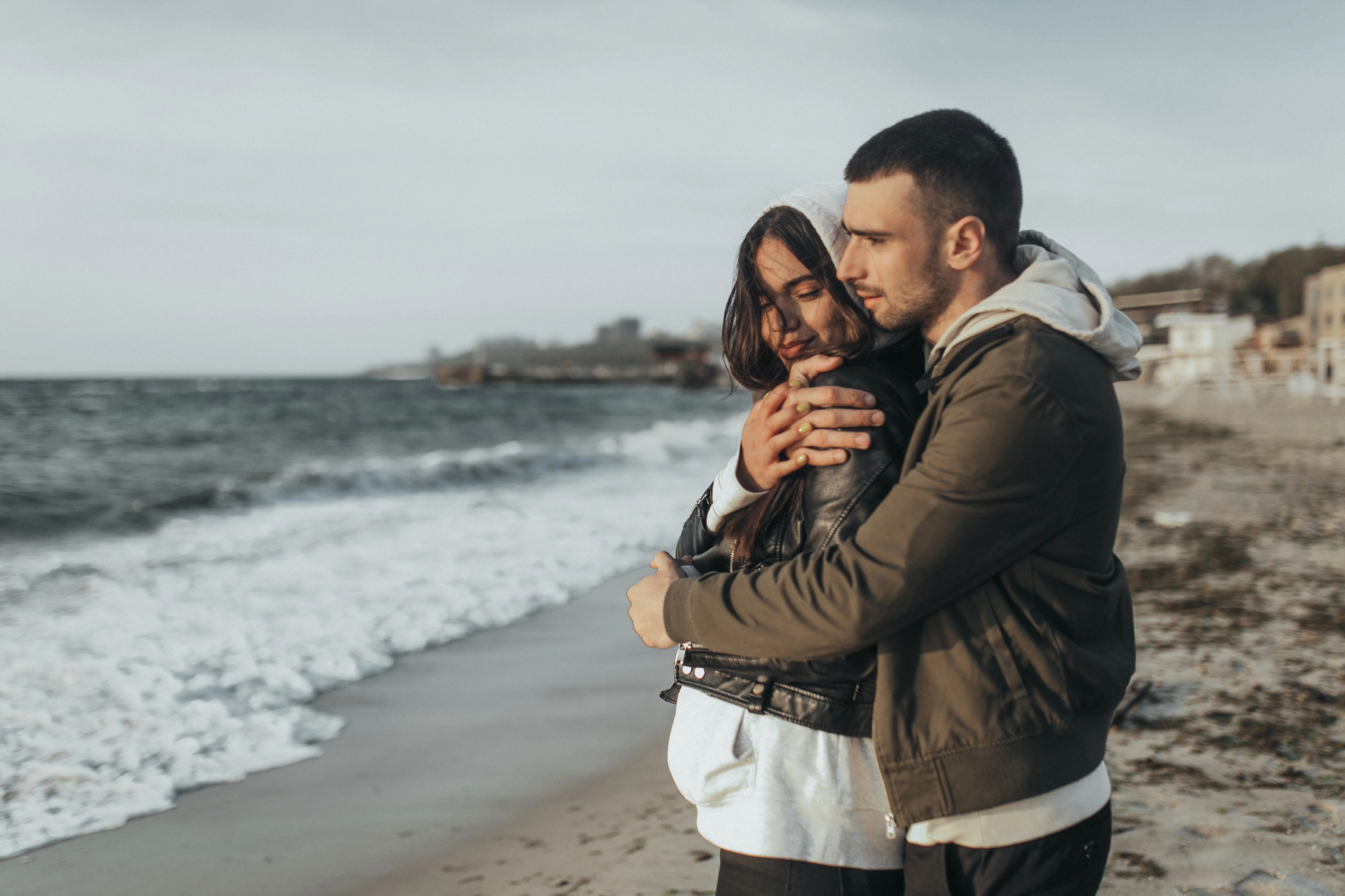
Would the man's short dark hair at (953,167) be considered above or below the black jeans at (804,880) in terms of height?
above

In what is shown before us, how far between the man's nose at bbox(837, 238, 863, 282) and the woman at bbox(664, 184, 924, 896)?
0.27 ft

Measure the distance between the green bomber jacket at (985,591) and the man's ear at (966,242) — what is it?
0.18 metres

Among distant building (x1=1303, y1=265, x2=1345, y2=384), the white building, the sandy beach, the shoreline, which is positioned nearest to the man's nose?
the sandy beach

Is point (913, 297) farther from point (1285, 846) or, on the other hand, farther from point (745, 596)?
point (1285, 846)

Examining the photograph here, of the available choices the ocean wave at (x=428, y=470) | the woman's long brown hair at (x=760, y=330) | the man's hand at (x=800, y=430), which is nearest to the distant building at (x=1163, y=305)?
the ocean wave at (x=428, y=470)

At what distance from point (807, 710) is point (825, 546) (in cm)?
28

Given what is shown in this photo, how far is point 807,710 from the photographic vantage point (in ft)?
4.47

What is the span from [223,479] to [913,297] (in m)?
15.9

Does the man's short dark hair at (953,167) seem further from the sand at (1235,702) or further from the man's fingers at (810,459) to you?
the sand at (1235,702)

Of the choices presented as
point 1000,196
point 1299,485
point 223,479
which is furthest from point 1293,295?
point 1000,196

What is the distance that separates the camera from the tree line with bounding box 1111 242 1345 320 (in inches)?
2459

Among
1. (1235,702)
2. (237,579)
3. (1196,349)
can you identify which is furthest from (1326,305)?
(237,579)

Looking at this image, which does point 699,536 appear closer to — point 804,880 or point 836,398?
point 836,398

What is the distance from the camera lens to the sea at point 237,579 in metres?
3.86
